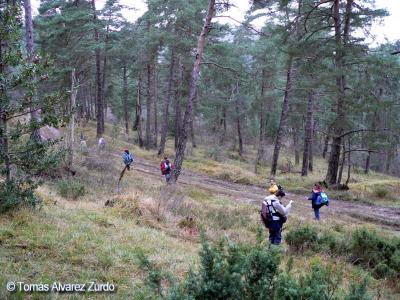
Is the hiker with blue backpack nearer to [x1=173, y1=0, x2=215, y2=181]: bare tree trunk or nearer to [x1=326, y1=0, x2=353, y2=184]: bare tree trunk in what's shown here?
[x1=173, y1=0, x2=215, y2=181]: bare tree trunk

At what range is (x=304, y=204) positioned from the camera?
1838 centimetres

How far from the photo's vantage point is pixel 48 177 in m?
15.2

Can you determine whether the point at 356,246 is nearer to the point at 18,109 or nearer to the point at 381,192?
the point at 18,109

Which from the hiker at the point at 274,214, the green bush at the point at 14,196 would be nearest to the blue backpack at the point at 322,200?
the hiker at the point at 274,214

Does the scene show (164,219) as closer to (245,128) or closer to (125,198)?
(125,198)

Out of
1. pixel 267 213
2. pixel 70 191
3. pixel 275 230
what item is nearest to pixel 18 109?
pixel 70 191

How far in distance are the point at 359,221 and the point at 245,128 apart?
35.0m

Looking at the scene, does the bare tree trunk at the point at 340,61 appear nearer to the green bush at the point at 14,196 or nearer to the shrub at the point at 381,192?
the shrub at the point at 381,192

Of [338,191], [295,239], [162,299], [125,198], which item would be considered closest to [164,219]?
[125,198]

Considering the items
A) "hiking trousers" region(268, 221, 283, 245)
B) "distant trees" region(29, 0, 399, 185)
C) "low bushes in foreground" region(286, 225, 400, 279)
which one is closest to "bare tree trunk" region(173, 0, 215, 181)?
"distant trees" region(29, 0, 399, 185)

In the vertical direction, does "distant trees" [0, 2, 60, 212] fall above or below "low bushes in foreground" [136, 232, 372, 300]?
above

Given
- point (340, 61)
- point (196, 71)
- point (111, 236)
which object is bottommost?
point (111, 236)

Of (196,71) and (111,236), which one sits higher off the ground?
(196,71)

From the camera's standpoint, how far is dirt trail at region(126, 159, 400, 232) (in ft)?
52.6
